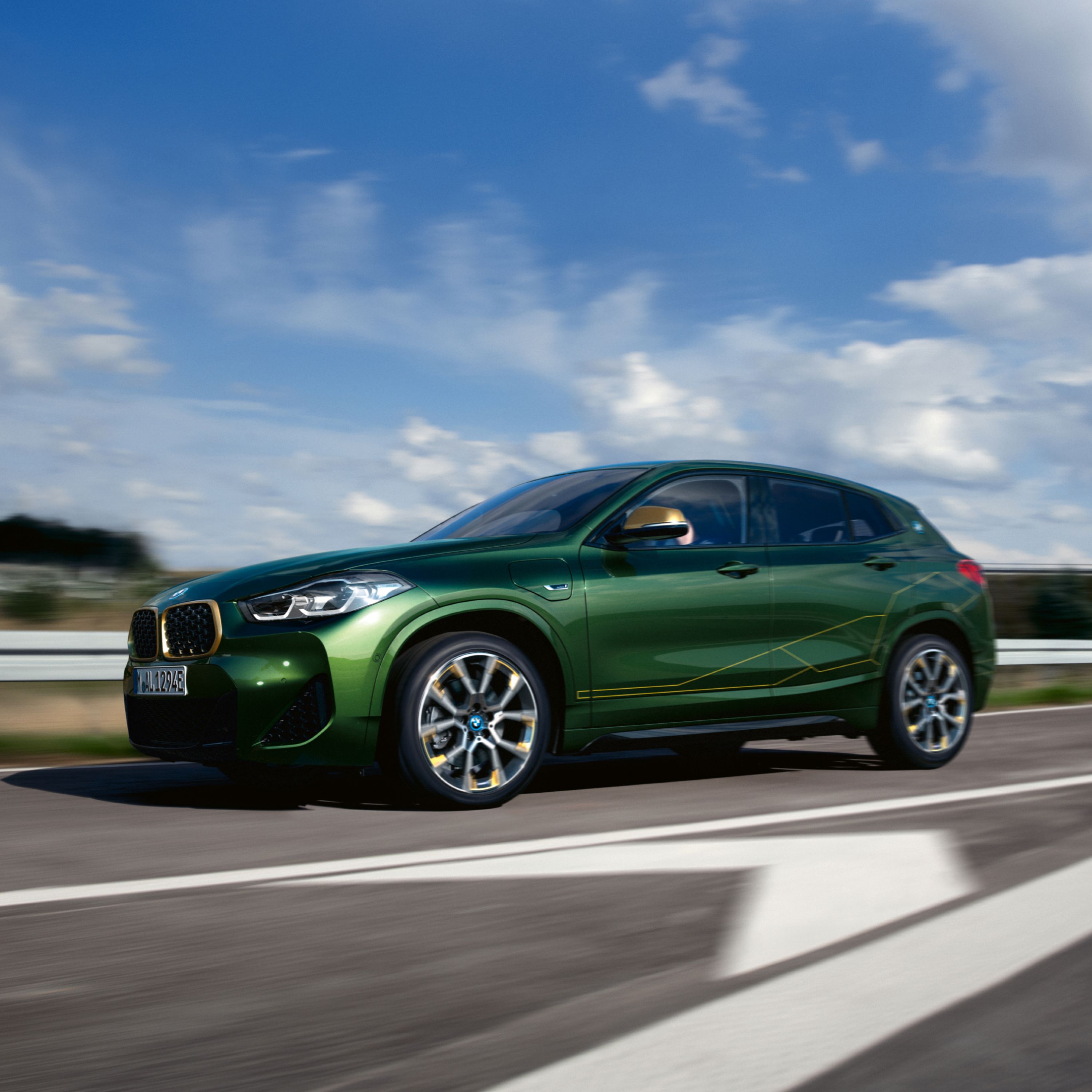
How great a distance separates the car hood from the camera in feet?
19.0

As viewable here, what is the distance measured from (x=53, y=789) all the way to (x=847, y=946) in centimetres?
444

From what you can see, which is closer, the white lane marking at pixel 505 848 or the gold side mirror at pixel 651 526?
the white lane marking at pixel 505 848

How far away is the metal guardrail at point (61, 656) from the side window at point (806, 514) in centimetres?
405

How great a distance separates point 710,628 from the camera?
6.73 metres

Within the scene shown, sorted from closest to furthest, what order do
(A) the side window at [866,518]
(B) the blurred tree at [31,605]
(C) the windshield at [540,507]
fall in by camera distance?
1. (C) the windshield at [540,507]
2. (A) the side window at [866,518]
3. (B) the blurred tree at [31,605]

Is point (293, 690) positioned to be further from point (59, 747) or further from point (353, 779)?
point (59, 747)

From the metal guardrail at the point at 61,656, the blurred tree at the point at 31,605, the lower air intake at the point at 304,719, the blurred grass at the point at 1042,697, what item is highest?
the blurred tree at the point at 31,605

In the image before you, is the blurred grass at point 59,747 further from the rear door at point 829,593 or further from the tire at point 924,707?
the tire at point 924,707

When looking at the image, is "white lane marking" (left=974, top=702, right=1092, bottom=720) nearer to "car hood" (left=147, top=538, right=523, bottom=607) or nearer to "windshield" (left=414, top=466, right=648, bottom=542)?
"windshield" (left=414, top=466, right=648, bottom=542)

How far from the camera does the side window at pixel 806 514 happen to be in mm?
7309

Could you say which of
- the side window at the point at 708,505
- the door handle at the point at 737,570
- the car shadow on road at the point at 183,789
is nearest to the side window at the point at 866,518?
the side window at the point at 708,505

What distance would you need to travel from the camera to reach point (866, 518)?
306 inches

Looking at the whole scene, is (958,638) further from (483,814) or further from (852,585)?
(483,814)

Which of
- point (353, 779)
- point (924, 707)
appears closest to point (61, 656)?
point (353, 779)
